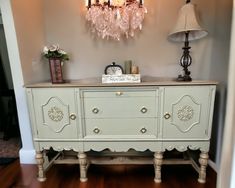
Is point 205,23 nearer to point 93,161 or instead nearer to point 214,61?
point 214,61

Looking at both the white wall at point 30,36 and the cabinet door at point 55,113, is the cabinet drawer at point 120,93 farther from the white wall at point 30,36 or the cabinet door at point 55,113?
the white wall at point 30,36

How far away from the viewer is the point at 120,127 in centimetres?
176

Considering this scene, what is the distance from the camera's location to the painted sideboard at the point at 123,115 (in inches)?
66.3

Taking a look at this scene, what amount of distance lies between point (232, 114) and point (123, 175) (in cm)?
129

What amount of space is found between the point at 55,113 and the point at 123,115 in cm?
64

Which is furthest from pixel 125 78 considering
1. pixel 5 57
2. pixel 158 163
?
pixel 5 57

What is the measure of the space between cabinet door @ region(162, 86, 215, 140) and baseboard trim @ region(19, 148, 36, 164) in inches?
60.9

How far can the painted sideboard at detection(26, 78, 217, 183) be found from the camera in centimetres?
168

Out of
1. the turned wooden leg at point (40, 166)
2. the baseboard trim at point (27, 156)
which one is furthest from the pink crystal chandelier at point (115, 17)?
the baseboard trim at point (27, 156)

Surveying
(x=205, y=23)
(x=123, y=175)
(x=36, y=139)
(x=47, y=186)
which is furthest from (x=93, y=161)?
(x=205, y=23)

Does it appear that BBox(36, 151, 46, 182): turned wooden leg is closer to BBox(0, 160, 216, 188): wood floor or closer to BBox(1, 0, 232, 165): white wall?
BBox(0, 160, 216, 188): wood floor

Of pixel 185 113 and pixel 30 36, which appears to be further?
pixel 30 36

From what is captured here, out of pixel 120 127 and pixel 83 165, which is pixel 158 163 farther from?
pixel 83 165

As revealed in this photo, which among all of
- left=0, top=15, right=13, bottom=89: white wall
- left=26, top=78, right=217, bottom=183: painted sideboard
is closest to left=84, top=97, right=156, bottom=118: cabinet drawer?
left=26, top=78, right=217, bottom=183: painted sideboard
